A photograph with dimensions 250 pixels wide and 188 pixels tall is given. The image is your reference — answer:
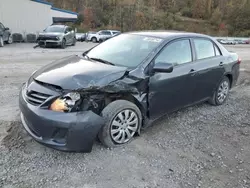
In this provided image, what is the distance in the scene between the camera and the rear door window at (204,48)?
4140 mm

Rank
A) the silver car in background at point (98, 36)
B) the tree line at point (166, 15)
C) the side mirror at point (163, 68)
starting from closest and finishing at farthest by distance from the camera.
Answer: the side mirror at point (163, 68) < the silver car in background at point (98, 36) < the tree line at point (166, 15)

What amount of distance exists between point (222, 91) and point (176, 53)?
179cm

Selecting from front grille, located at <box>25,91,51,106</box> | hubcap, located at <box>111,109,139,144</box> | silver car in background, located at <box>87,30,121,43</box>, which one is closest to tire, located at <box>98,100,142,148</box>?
hubcap, located at <box>111,109,139,144</box>

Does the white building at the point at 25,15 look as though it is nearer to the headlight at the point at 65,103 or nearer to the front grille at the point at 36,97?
the front grille at the point at 36,97

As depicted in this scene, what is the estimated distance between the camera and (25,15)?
21.0 meters

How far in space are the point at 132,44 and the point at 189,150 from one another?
187 centimetres

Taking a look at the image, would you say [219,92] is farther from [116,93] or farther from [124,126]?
[116,93]

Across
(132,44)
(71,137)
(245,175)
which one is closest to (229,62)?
(132,44)

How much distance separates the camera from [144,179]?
263cm

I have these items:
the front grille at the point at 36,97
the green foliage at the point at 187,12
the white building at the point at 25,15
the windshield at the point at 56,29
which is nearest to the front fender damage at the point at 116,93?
the front grille at the point at 36,97

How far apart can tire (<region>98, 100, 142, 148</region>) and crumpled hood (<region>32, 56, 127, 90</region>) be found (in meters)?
0.34

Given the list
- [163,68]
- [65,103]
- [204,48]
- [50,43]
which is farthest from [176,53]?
[50,43]

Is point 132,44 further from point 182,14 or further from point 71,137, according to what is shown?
point 182,14

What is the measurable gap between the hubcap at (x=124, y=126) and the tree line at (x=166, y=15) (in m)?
38.3
